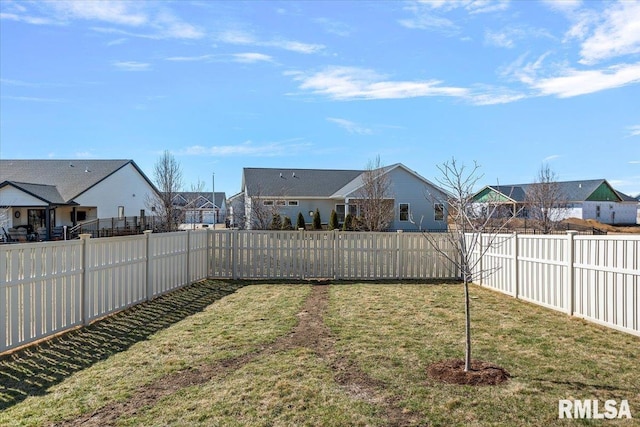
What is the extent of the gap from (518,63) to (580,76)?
2.09 m

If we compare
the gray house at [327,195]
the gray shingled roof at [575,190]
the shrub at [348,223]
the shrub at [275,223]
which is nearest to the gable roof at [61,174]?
the gray house at [327,195]

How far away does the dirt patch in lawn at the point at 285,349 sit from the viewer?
3363 mm

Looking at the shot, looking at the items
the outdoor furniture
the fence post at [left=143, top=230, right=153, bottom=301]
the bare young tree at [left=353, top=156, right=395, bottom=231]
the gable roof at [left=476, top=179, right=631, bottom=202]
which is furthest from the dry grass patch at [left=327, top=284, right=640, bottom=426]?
the gable roof at [left=476, top=179, right=631, bottom=202]

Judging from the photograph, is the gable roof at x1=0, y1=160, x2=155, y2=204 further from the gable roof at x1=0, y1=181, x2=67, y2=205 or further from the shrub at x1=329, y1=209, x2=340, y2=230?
the shrub at x1=329, y1=209, x2=340, y2=230

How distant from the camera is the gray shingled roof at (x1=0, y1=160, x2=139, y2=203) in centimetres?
3030

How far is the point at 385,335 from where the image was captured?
5.80 meters

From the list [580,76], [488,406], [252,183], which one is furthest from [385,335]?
[252,183]

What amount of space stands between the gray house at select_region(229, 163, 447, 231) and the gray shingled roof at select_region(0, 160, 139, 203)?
1107cm

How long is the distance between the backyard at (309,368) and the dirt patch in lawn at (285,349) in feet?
0.05

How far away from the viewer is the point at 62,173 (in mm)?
32062

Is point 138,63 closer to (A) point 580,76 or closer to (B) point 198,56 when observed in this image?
(B) point 198,56

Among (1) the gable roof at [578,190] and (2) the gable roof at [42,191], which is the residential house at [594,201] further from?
(2) the gable roof at [42,191]

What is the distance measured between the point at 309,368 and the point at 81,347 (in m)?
3.15

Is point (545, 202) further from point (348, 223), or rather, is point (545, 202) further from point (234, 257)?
point (234, 257)
